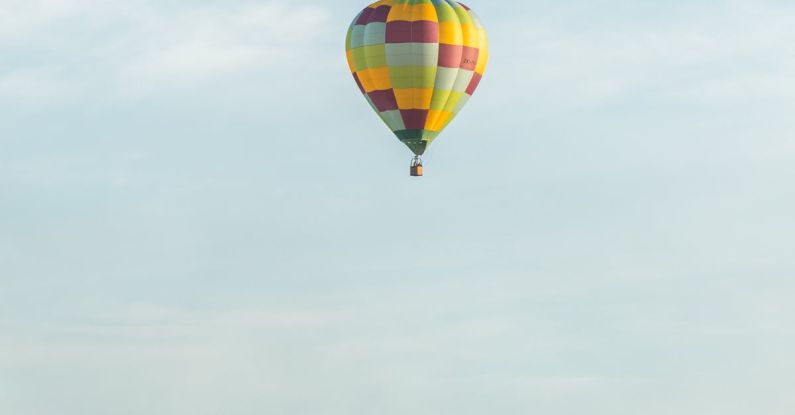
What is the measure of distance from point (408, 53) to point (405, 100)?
255 centimetres

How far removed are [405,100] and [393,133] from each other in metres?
2.62

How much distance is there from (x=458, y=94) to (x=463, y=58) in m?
2.09

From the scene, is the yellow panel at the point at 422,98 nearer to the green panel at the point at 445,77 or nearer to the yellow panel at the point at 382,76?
the green panel at the point at 445,77

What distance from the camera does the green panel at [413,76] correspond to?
13575cm

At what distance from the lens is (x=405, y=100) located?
137 metres

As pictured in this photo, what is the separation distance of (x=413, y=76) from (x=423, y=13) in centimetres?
316

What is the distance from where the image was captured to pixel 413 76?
446 ft

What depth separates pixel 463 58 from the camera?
136625mm

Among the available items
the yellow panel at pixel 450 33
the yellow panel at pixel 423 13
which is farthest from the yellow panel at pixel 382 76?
the yellow panel at pixel 450 33

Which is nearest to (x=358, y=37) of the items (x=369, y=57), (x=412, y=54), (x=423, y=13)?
(x=369, y=57)

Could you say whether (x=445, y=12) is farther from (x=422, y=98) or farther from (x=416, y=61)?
(x=422, y=98)

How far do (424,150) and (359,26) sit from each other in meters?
7.04

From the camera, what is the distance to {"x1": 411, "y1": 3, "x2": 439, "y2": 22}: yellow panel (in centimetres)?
13538

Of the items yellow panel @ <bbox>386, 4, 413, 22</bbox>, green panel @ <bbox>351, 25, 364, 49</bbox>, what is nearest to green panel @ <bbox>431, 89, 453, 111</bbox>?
yellow panel @ <bbox>386, 4, 413, 22</bbox>
